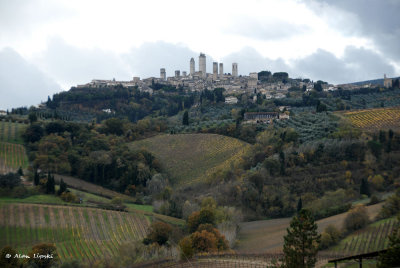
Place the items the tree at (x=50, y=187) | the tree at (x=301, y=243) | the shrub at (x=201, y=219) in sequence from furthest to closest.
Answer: the tree at (x=50, y=187) → the shrub at (x=201, y=219) → the tree at (x=301, y=243)

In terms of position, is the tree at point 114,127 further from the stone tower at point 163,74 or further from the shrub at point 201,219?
the stone tower at point 163,74

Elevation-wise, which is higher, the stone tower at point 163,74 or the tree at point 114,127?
the stone tower at point 163,74

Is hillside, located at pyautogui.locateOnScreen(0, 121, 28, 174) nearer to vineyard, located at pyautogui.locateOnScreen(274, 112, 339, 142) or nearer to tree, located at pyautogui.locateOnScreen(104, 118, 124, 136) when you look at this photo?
tree, located at pyautogui.locateOnScreen(104, 118, 124, 136)

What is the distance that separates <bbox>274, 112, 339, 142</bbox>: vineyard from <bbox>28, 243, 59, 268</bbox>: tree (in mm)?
33187

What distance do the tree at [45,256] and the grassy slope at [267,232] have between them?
41.5 feet

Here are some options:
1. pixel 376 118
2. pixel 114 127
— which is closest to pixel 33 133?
pixel 114 127

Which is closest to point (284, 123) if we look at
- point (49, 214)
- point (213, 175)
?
point (213, 175)

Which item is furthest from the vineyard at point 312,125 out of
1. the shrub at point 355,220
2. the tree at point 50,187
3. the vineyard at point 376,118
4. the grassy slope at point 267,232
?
the tree at point 50,187

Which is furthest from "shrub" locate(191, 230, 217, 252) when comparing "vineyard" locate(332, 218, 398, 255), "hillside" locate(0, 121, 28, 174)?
"hillside" locate(0, 121, 28, 174)

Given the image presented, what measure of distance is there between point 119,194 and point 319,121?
26241 mm

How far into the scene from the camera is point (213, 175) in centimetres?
5081

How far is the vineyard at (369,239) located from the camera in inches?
1208

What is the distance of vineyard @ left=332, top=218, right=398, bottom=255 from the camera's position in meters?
30.7

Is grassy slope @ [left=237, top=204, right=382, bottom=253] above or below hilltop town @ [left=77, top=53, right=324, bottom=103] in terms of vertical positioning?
below
